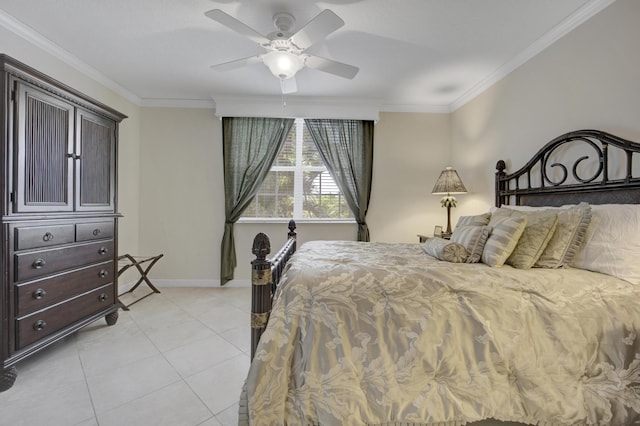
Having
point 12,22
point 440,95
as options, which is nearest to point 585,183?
point 440,95

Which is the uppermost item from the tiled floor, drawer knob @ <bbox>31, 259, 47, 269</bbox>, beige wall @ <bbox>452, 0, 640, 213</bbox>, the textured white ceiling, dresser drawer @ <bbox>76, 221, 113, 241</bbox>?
the textured white ceiling

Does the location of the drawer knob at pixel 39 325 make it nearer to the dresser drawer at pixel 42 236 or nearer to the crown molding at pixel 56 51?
the dresser drawer at pixel 42 236

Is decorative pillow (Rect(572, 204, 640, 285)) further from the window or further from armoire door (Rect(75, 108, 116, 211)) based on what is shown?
armoire door (Rect(75, 108, 116, 211))

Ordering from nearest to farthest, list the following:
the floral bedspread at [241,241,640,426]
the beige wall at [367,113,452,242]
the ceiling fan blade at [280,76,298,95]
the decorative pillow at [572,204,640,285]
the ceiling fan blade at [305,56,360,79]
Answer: the floral bedspread at [241,241,640,426], the decorative pillow at [572,204,640,285], the ceiling fan blade at [305,56,360,79], the ceiling fan blade at [280,76,298,95], the beige wall at [367,113,452,242]

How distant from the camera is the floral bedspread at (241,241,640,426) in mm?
1104

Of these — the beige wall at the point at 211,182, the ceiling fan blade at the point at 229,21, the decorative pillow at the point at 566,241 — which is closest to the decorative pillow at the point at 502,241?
the decorative pillow at the point at 566,241

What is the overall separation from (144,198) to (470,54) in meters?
4.08

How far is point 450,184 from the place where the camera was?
10.5 ft

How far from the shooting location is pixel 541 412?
1130mm

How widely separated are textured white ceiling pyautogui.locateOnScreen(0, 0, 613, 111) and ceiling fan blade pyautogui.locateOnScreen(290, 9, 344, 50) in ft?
0.91

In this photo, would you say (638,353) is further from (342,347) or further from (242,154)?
(242,154)

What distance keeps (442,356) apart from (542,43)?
106 inches

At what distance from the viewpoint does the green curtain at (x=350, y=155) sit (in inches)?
151

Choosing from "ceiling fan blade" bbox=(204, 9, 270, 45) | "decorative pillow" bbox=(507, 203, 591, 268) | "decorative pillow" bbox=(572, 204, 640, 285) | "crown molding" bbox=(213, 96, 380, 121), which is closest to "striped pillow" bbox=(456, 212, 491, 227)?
"decorative pillow" bbox=(507, 203, 591, 268)
